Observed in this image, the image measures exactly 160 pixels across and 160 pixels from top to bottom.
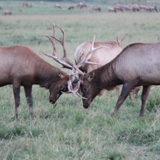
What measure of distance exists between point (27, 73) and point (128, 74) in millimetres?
1748

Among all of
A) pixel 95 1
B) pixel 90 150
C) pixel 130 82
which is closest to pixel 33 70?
pixel 130 82

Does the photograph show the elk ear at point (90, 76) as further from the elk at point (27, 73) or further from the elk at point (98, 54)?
the elk at point (98, 54)

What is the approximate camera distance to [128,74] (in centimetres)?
734

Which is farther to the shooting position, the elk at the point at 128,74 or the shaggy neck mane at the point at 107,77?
the shaggy neck mane at the point at 107,77

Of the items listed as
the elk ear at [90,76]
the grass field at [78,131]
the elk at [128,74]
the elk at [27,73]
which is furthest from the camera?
the elk ear at [90,76]

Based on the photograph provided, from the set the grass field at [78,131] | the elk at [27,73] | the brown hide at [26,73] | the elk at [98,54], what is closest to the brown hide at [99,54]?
the elk at [98,54]

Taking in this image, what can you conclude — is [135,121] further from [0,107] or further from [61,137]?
[0,107]

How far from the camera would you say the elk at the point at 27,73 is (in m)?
7.29

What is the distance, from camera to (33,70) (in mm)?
7465

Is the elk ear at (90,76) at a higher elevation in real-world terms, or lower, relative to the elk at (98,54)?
lower

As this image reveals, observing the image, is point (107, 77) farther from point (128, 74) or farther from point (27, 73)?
point (27, 73)

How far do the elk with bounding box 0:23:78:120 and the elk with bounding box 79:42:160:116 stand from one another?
1.62 feet

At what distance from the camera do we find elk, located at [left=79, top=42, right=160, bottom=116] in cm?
719

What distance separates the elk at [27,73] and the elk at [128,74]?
1.62 ft
